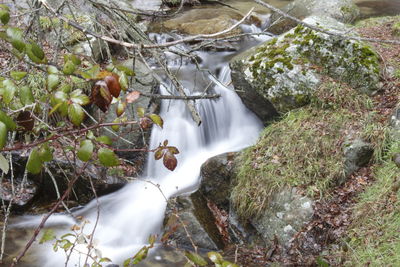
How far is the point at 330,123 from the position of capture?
472cm

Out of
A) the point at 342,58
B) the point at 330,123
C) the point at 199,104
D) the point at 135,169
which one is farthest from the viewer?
the point at 199,104

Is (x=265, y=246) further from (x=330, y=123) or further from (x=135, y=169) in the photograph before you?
(x=135, y=169)

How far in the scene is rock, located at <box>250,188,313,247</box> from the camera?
4020 millimetres

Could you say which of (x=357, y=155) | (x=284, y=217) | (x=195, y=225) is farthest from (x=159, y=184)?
(x=357, y=155)

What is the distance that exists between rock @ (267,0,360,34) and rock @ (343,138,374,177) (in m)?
5.38

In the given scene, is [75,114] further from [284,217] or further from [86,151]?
[284,217]

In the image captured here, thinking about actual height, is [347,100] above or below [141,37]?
below

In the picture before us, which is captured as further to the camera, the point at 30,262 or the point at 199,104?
the point at 199,104

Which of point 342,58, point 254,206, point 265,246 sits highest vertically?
point 342,58

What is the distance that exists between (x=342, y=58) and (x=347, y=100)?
68 centimetres

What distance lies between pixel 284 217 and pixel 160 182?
2296mm

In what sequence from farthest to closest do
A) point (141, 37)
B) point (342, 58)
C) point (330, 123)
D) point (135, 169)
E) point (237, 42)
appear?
point (237, 42), point (135, 169), point (342, 58), point (330, 123), point (141, 37)

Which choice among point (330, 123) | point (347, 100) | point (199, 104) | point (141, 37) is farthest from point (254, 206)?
point (141, 37)

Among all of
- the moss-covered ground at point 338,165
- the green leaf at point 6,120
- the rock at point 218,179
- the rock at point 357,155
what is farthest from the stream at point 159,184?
the green leaf at point 6,120
